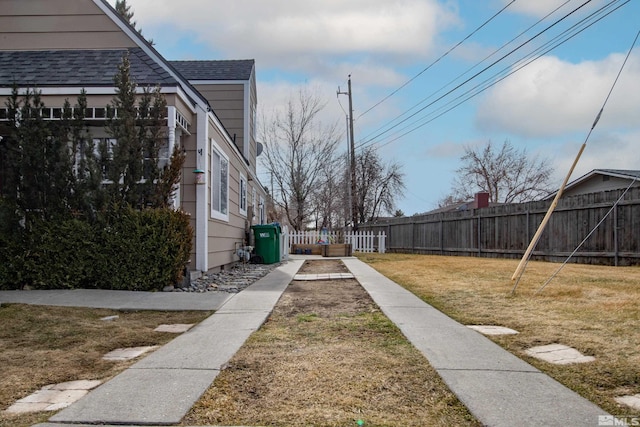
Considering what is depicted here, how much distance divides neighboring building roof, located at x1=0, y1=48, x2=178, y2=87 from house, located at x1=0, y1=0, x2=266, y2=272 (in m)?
0.02

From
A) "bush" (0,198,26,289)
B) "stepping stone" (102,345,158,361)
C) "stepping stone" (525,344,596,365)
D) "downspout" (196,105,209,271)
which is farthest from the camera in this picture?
"downspout" (196,105,209,271)

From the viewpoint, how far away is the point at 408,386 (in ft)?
11.5

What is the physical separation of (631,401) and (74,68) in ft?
32.2

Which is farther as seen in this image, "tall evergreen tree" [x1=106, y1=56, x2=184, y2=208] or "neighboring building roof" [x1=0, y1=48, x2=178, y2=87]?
"neighboring building roof" [x1=0, y1=48, x2=178, y2=87]

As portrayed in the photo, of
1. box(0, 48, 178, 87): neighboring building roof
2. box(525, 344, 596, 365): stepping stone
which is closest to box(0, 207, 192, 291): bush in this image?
box(0, 48, 178, 87): neighboring building roof

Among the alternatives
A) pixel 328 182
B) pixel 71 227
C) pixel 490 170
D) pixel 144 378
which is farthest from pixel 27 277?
pixel 490 170

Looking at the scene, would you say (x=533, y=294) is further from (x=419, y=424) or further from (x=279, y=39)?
(x=279, y=39)

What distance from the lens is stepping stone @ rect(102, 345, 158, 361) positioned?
4.45 metres

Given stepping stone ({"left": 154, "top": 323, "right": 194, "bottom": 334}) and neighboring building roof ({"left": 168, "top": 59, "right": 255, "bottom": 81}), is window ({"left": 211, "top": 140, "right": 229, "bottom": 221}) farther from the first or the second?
neighboring building roof ({"left": 168, "top": 59, "right": 255, "bottom": 81})

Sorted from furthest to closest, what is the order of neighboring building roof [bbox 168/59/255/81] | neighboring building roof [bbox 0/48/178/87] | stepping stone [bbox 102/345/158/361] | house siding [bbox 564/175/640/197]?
1. house siding [bbox 564/175/640/197]
2. neighboring building roof [bbox 168/59/255/81]
3. neighboring building roof [bbox 0/48/178/87]
4. stepping stone [bbox 102/345/158/361]

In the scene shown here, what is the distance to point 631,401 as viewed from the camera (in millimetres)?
3268

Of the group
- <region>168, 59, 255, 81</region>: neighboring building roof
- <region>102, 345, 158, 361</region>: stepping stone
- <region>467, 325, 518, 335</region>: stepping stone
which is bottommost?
<region>102, 345, 158, 361</region>: stepping stone

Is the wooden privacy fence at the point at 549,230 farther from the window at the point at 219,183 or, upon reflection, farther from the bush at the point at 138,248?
the bush at the point at 138,248

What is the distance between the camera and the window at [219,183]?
417 inches
